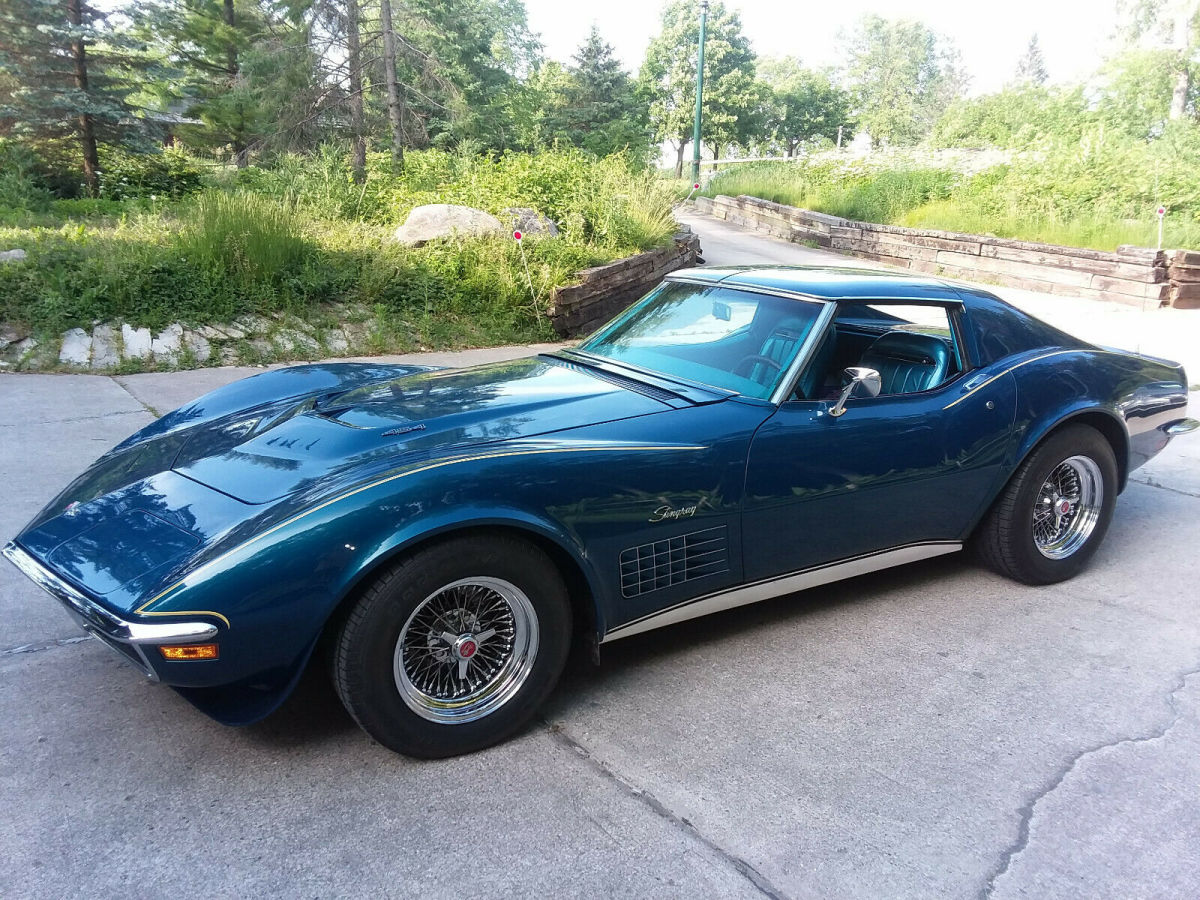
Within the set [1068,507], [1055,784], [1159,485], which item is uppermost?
[1068,507]

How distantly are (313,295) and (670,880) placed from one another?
7.65 m

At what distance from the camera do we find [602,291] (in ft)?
33.4

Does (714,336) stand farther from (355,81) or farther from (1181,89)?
(1181,89)

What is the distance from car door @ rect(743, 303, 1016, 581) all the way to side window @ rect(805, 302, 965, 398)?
99mm

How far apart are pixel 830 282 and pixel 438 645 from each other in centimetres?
224

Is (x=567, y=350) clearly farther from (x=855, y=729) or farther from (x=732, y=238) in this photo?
(x=732, y=238)

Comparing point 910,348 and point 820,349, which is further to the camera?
point 910,348

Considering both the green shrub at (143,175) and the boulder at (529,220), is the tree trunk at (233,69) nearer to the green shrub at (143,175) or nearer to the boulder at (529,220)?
the green shrub at (143,175)

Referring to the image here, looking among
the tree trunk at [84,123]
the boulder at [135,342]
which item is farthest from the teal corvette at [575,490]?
the tree trunk at [84,123]

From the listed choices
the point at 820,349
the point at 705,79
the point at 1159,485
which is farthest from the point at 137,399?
the point at 705,79

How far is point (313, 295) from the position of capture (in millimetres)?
8758

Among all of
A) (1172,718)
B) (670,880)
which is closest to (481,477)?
(670,880)

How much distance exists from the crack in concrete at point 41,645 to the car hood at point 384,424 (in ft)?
2.71

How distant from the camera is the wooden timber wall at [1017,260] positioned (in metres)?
12.9
